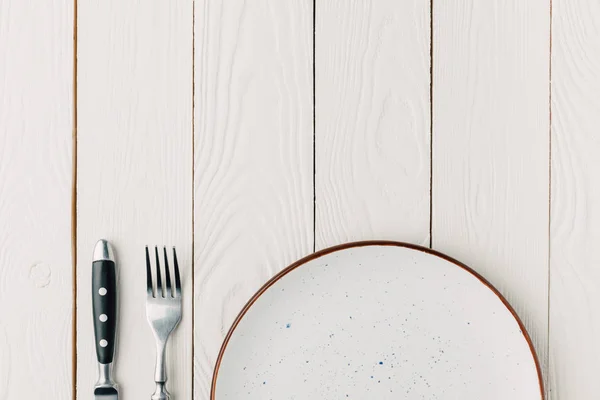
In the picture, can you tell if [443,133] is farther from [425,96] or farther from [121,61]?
[121,61]

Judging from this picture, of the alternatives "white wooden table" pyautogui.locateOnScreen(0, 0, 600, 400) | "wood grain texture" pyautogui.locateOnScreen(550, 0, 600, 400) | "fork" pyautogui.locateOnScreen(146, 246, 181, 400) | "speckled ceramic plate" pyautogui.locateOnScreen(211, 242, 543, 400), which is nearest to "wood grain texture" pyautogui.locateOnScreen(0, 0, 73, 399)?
"white wooden table" pyautogui.locateOnScreen(0, 0, 600, 400)

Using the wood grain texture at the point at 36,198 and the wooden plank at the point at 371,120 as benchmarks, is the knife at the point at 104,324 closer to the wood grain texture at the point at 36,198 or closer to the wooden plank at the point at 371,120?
the wood grain texture at the point at 36,198

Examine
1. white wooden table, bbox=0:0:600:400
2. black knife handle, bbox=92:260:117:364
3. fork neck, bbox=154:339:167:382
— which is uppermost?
white wooden table, bbox=0:0:600:400

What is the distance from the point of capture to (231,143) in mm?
801

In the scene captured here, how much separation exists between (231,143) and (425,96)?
0.25m

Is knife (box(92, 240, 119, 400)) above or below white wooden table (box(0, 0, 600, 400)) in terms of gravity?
below

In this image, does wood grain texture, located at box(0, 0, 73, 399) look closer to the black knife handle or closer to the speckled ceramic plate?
the black knife handle

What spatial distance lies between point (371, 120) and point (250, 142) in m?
0.16

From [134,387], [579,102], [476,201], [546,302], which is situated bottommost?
[134,387]

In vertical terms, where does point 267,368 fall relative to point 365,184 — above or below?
below

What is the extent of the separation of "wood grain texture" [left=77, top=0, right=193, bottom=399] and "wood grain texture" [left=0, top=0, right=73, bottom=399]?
0.02 meters

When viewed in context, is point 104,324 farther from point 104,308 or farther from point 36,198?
point 36,198

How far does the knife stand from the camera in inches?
30.3

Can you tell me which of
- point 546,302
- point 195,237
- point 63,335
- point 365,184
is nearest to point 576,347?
point 546,302
